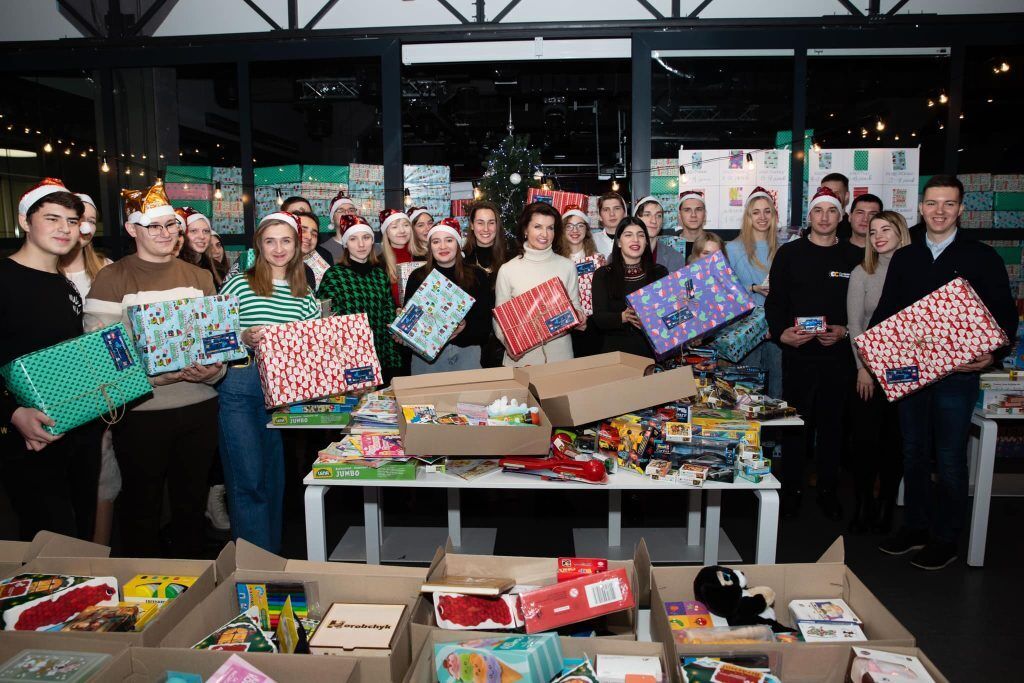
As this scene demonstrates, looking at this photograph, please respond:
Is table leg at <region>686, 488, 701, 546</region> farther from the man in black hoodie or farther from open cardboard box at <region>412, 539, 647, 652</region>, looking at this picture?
open cardboard box at <region>412, 539, 647, 652</region>

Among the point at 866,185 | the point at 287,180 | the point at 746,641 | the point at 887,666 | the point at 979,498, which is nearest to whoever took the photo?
the point at 887,666

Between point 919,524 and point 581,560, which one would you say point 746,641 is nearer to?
point 581,560

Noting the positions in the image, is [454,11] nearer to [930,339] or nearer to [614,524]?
[614,524]

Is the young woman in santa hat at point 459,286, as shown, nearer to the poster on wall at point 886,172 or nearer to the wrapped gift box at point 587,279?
the wrapped gift box at point 587,279

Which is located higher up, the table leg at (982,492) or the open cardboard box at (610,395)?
the open cardboard box at (610,395)

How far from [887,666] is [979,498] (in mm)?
2655

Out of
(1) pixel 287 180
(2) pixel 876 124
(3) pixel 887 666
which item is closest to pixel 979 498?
(3) pixel 887 666

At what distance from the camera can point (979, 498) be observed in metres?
3.49

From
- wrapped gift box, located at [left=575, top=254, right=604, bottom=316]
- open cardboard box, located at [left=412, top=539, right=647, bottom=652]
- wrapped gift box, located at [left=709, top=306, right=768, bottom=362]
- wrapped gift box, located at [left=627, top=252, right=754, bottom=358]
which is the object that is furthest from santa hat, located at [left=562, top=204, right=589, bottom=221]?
open cardboard box, located at [left=412, top=539, right=647, bottom=652]

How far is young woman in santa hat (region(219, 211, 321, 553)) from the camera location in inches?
121

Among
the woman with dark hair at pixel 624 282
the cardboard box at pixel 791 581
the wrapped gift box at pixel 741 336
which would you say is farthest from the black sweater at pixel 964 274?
the cardboard box at pixel 791 581

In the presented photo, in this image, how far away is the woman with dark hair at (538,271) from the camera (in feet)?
12.8

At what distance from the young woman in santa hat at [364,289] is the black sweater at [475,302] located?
0.18 metres

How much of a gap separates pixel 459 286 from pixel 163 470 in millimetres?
1761
